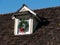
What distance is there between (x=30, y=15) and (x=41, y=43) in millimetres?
2477

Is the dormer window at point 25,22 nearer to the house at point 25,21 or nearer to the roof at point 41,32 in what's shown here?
the house at point 25,21

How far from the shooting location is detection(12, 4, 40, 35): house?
733 inches

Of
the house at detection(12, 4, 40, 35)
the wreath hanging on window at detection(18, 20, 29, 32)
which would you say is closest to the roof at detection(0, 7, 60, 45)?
the house at detection(12, 4, 40, 35)

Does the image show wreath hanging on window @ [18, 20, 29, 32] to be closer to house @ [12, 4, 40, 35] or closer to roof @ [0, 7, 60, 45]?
house @ [12, 4, 40, 35]

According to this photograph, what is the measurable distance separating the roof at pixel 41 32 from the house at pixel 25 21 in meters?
0.35

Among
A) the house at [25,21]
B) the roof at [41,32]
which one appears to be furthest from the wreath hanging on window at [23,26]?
the roof at [41,32]

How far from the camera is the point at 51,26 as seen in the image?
18.6 metres

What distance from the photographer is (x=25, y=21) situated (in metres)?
18.9

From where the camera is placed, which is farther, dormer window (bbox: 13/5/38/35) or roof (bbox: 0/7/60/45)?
dormer window (bbox: 13/5/38/35)

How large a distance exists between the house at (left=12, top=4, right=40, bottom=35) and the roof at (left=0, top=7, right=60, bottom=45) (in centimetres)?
35

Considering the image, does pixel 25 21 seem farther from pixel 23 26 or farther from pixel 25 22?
pixel 23 26

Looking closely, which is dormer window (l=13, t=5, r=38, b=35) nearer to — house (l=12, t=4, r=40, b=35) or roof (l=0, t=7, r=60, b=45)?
house (l=12, t=4, r=40, b=35)

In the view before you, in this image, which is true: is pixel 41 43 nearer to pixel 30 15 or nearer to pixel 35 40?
pixel 35 40

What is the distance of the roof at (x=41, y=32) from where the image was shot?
56.9 ft
